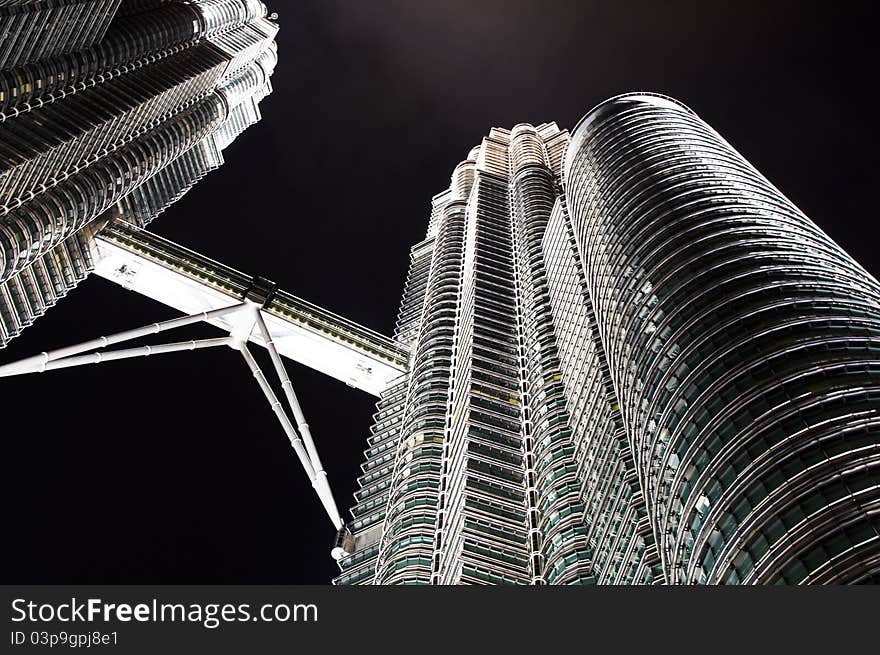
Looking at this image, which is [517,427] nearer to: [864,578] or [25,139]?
[864,578]

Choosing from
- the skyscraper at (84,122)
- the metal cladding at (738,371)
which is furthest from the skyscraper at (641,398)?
the skyscraper at (84,122)

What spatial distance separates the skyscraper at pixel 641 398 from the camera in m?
43.2

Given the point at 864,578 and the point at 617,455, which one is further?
the point at 617,455

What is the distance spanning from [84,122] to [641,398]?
282 feet

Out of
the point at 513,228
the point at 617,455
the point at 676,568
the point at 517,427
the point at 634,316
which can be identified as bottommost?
the point at 676,568

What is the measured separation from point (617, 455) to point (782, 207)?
23332 mm

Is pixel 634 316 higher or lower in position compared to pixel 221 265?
lower

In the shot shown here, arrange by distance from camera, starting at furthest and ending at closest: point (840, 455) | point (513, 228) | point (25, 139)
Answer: point (513, 228), point (25, 139), point (840, 455)

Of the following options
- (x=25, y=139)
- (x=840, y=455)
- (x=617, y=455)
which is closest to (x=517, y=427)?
(x=617, y=455)

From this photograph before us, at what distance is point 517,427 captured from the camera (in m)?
83.9

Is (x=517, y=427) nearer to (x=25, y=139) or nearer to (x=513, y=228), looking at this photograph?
(x=513, y=228)

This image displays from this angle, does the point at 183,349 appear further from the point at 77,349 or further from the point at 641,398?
the point at 641,398

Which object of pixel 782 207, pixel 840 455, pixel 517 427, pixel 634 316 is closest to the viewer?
pixel 840 455

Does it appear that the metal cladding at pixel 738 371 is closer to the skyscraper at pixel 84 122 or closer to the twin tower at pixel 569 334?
the twin tower at pixel 569 334
